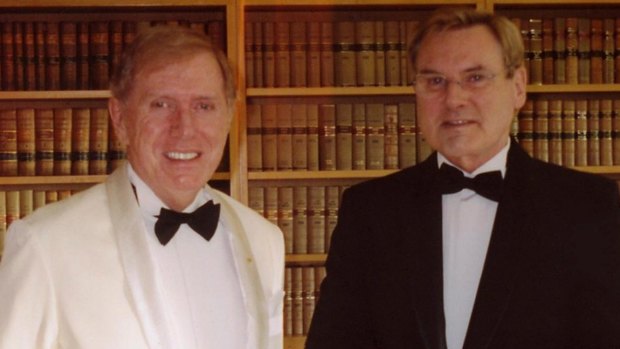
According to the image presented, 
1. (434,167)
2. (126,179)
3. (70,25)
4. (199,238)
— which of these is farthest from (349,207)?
(70,25)

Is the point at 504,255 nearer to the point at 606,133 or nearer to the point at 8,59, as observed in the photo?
the point at 606,133

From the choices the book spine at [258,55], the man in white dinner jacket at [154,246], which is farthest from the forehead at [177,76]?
the book spine at [258,55]

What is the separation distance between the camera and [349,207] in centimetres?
180

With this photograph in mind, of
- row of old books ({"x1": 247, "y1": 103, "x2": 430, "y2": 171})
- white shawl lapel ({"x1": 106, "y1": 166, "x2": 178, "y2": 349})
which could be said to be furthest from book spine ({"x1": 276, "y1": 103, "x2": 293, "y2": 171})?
white shawl lapel ({"x1": 106, "y1": 166, "x2": 178, "y2": 349})

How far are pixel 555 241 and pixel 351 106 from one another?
5.97 feet

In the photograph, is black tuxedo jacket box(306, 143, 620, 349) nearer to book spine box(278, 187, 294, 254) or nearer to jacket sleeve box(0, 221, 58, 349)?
jacket sleeve box(0, 221, 58, 349)

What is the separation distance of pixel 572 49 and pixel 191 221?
2228 millimetres

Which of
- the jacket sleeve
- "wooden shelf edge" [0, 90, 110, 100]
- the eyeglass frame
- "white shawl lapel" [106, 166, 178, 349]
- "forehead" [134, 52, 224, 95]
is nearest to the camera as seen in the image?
the jacket sleeve

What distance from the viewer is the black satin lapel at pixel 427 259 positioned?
5.34 feet

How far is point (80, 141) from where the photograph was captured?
10.8 feet

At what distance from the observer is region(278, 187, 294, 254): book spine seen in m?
3.39

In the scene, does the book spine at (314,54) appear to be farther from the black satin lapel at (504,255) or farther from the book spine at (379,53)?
the black satin lapel at (504,255)

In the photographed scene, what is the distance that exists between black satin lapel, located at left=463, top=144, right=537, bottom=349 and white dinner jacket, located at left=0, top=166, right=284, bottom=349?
43cm

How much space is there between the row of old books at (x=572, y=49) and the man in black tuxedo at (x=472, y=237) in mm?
1641
